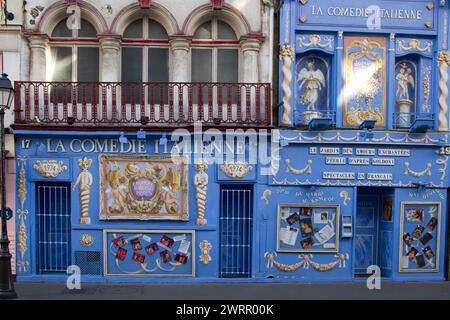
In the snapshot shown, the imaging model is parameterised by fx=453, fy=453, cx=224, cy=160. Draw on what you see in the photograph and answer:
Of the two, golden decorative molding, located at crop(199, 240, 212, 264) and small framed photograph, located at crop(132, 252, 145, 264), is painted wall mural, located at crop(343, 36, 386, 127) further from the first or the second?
small framed photograph, located at crop(132, 252, 145, 264)

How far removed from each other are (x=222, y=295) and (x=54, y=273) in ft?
13.5

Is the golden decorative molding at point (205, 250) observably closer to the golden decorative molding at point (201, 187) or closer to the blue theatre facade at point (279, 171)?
the blue theatre facade at point (279, 171)

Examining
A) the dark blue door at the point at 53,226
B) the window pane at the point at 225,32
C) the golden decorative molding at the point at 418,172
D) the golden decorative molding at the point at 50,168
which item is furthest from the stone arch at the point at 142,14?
the golden decorative molding at the point at 418,172

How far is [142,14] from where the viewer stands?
35.7 ft

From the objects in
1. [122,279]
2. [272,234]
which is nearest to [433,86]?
[272,234]

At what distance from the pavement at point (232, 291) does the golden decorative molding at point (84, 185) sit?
157 cm

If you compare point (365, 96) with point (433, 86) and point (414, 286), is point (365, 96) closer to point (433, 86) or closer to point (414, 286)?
point (433, 86)

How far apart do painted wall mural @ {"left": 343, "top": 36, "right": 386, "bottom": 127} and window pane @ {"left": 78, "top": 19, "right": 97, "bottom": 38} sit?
20.0 ft

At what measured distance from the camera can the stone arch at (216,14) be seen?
10672 millimetres

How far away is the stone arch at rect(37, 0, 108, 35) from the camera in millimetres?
10539

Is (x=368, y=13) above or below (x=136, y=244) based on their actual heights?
above

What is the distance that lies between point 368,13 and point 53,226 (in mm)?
9061

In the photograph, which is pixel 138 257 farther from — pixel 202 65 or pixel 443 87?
pixel 443 87

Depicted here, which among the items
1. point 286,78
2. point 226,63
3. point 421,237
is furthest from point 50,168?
point 421,237
